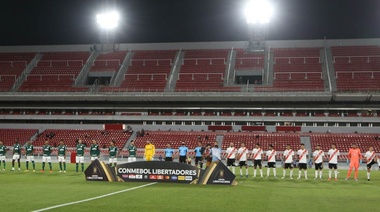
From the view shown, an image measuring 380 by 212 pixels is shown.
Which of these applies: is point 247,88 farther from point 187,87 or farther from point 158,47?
point 158,47

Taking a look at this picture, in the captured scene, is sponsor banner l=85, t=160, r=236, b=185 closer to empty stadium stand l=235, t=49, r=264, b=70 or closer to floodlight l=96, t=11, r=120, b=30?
floodlight l=96, t=11, r=120, b=30

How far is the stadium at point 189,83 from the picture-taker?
5169 cm

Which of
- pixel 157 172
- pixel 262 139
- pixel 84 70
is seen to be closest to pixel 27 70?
pixel 84 70

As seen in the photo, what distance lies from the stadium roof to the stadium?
23 centimetres

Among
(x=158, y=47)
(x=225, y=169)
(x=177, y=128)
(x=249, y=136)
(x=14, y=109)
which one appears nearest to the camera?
(x=225, y=169)

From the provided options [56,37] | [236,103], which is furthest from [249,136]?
[56,37]

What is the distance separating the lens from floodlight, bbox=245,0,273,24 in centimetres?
5438

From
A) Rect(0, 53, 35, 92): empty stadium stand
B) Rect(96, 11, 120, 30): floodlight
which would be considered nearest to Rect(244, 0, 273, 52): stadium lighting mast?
Rect(96, 11, 120, 30): floodlight

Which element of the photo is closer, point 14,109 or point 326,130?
A: point 326,130

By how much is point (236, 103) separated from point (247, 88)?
7.40 ft

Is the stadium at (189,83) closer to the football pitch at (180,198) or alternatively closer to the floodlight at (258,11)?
the floodlight at (258,11)

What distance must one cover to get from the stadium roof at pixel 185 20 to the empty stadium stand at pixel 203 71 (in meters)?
2.15

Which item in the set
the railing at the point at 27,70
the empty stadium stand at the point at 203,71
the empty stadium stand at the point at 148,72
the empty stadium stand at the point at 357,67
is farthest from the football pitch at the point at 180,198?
the railing at the point at 27,70

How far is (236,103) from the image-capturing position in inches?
2149
